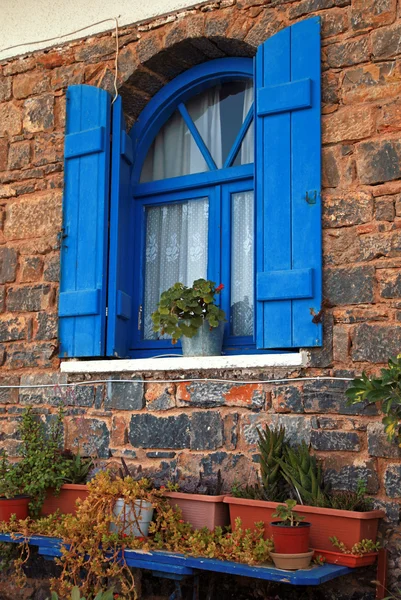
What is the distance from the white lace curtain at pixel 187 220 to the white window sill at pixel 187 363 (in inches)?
15.9

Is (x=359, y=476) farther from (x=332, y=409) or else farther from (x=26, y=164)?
(x=26, y=164)

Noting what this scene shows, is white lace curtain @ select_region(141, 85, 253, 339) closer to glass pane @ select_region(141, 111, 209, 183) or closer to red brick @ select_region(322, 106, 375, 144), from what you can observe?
glass pane @ select_region(141, 111, 209, 183)

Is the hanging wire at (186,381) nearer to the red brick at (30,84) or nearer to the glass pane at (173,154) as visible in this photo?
the glass pane at (173,154)

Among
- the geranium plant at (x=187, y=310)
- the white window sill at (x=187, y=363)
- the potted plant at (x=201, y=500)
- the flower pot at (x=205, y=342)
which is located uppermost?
the geranium plant at (x=187, y=310)

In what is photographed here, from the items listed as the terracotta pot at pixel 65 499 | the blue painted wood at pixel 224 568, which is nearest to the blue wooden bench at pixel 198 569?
the blue painted wood at pixel 224 568

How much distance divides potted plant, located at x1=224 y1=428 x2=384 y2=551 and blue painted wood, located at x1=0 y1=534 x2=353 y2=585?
0.17m

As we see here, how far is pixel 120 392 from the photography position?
4.80 meters

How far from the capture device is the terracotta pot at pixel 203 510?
4.14 metres

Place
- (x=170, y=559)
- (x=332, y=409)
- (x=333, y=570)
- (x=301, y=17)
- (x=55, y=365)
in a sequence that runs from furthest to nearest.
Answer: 1. (x=55, y=365)
2. (x=301, y=17)
3. (x=332, y=409)
4. (x=170, y=559)
5. (x=333, y=570)

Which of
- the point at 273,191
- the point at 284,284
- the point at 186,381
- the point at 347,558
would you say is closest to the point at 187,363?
the point at 186,381

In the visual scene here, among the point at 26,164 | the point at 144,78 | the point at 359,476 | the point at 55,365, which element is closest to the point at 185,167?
the point at 144,78

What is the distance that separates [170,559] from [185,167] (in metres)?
2.56

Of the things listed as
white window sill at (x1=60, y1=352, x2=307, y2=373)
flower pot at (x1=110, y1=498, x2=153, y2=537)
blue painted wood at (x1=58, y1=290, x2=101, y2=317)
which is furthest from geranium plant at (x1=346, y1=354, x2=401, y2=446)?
blue painted wood at (x1=58, y1=290, x2=101, y2=317)

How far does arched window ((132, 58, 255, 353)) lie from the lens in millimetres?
4898
